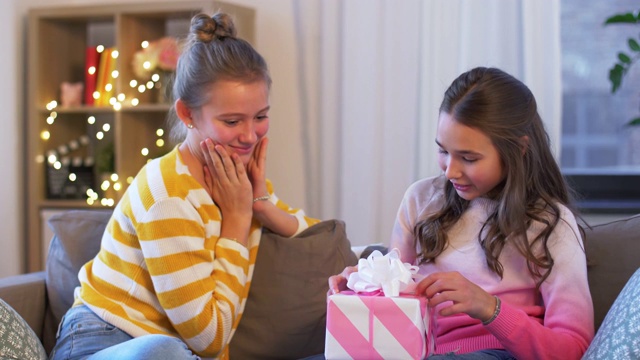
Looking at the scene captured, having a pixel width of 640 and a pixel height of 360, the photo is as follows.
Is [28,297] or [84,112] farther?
[84,112]

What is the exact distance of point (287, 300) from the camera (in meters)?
2.09

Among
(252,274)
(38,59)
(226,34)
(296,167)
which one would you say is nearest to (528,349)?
(252,274)

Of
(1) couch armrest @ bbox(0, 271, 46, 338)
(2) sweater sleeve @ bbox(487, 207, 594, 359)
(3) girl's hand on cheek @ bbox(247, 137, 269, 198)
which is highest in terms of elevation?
(3) girl's hand on cheek @ bbox(247, 137, 269, 198)

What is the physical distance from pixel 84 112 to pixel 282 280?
208 cm

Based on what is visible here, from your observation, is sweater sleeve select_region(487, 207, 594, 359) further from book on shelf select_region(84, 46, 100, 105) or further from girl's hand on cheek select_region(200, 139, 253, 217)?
book on shelf select_region(84, 46, 100, 105)

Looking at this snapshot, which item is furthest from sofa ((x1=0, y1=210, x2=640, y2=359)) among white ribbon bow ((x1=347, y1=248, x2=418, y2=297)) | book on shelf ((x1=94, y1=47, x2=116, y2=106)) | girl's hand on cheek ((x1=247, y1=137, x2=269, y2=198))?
book on shelf ((x1=94, y1=47, x2=116, y2=106))

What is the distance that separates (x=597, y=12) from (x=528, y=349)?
2187 millimetres

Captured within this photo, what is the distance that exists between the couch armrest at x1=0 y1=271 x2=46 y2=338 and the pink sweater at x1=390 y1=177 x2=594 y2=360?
0.95 metres

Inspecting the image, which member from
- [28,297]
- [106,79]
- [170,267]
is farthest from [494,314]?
[106,79]

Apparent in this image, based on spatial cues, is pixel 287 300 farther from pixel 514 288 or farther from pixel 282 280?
pixel 514 288

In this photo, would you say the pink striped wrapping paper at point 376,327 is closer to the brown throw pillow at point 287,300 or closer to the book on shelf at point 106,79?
the brown throw pillow at point 287,300

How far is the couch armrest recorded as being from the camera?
2.23 meters

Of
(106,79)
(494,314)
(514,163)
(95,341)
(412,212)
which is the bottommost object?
(95,341)

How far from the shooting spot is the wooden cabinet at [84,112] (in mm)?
3662
